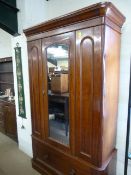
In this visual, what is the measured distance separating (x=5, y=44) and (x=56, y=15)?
1.94 m

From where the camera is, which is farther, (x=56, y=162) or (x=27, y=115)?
(x=27, y=115)

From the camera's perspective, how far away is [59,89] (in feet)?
5.92

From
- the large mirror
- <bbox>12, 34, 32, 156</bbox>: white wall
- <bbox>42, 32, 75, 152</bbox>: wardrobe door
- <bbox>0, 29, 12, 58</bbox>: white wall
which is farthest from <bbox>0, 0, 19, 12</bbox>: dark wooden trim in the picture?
<bbox>0, 29, 12, 58</bbox>: white wall

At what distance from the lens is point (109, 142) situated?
1.66 m

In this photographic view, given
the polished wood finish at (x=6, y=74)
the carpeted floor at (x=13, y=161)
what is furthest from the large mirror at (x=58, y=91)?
the polished wood finish at (x=6, y=74)

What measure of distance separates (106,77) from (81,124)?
550 millimetres

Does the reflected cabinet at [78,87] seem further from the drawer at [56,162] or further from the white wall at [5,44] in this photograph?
the white wall at [5,44]

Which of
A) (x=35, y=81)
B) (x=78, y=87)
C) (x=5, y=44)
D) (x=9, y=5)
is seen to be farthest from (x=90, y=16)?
(x=5, y=44)

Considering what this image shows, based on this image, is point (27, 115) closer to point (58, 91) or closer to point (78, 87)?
point (58, 91)

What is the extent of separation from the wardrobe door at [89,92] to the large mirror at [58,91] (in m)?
0.18

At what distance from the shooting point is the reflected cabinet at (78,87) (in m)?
1.39

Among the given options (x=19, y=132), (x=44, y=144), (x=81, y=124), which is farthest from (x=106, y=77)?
(x=19, y=132)

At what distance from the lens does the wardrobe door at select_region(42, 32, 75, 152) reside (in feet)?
5.31

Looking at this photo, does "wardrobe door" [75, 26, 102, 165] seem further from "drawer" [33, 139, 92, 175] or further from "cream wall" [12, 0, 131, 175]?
"cream wall" [12, 0, 131, 175]
